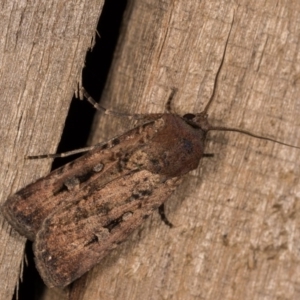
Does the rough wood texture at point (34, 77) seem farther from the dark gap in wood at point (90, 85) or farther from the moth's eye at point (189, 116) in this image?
the moth's eye at point (189, 116)

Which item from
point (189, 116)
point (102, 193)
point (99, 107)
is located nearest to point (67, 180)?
point (102, 193)

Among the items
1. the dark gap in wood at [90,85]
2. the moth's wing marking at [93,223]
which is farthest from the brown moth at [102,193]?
the dark gap in wood at [90,85]

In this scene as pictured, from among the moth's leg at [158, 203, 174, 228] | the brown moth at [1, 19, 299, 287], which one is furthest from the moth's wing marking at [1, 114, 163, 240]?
the moth's leg at [158, 203, 174, 228]

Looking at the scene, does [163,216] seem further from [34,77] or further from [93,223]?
[34,77]

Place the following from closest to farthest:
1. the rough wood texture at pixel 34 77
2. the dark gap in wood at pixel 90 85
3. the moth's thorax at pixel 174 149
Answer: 1. the rough wood texture at pixel 34 77
2. the moth's thorax at pixel 174 149
3. the dark gap in wood at pixel 90 85

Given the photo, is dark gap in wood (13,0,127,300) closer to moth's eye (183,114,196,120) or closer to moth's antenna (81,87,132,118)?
moth's antenna (81,87,132,118)
